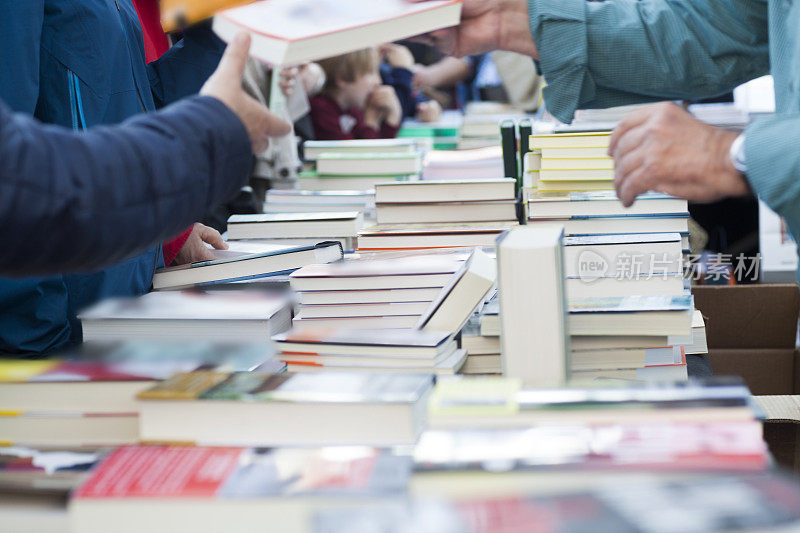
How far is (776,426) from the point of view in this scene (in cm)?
160

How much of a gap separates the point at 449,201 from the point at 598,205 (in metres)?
0.30

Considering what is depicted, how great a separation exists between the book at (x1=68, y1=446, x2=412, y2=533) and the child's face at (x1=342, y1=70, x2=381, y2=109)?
3.52m

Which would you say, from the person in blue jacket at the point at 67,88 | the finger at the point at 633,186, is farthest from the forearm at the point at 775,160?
the person in blue jacket at the point at 67,88

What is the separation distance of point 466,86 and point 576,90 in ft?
18.0

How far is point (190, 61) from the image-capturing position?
5.90 ft

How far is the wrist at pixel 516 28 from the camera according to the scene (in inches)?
56.7

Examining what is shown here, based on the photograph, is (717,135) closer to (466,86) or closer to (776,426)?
(776,426)

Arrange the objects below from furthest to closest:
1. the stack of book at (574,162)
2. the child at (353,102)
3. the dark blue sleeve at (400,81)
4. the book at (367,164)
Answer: the dark blue sleeve at (400,81)
the child at (353,102)
the book at (367,164)
the stack of book at (574,162)

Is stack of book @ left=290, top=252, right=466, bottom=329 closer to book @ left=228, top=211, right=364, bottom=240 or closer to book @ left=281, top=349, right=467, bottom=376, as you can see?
book @ left=281, top=349, right=467, bottom=376

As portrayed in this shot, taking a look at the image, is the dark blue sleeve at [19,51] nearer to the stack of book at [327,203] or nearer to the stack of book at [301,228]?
the stack of book at [301,228]

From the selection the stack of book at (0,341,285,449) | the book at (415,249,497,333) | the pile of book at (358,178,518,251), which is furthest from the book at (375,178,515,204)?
the stack of book at (0,341,285,449)

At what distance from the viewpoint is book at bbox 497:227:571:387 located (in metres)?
1.01

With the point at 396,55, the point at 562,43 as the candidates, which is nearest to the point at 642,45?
the point at 562,43

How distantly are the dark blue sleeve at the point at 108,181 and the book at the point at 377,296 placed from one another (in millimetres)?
436
